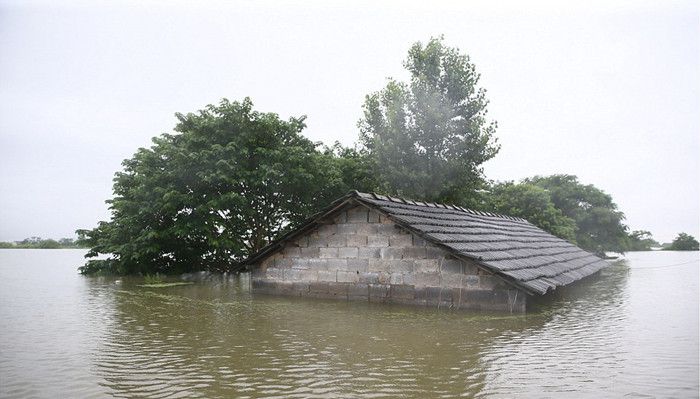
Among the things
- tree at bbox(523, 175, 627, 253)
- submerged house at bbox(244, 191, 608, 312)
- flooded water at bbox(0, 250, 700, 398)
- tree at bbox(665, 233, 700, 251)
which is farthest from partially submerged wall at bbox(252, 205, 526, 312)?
tree at bbox(665, 233, 700, 251)

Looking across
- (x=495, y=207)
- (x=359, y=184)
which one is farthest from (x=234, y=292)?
(x=495, y=207)

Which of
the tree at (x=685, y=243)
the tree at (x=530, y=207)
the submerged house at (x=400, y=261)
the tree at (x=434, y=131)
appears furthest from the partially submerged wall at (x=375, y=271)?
the tree at (x=685, y=243)

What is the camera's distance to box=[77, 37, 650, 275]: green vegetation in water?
20391 mm

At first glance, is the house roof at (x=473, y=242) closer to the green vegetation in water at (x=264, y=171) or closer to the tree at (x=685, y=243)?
the green vegetation in water at (x=264, y=171)

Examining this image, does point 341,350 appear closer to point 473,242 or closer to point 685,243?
point 473,242

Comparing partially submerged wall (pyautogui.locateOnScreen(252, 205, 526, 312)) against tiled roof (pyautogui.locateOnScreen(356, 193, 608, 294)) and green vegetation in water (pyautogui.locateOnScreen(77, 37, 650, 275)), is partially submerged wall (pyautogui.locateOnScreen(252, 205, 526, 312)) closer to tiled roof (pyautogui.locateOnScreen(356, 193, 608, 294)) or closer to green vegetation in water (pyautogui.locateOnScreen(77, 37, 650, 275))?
tiled roof (pyautogui.locateOnScreen(356, 193, 608, 294))

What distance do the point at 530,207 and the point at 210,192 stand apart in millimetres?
24433

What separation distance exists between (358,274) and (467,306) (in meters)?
2.90

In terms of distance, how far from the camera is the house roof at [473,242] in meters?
10.0

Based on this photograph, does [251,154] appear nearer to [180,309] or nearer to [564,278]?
[180,309]

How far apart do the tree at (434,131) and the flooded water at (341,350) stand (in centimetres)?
1378

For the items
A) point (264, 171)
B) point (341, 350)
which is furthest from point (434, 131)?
point (341, 350)

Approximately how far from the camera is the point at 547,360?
612cm

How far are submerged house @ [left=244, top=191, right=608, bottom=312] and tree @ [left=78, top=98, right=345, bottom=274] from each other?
7978mm
